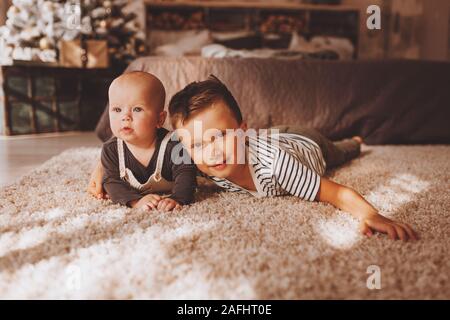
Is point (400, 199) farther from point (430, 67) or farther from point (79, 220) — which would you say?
point (430, 67)

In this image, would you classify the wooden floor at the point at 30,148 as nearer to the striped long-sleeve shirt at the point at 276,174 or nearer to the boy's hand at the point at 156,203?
the boy's hand at the point at 156,203

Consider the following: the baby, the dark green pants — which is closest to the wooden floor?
the baby

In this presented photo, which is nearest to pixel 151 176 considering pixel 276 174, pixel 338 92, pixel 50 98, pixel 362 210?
pixel 276 174

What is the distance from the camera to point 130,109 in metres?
0.83

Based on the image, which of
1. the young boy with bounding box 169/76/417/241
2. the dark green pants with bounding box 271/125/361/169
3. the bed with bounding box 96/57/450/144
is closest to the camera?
the young boy with bounding box 169/76/417/241

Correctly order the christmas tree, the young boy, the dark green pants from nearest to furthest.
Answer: the young boy, the dark green pants, the christmas tree

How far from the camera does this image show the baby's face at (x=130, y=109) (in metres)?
0.83

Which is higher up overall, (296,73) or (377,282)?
(296,73)

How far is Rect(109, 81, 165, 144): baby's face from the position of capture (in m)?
0.83

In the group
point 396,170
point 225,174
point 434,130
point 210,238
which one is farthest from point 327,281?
point 434,130

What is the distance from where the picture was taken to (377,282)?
0.55 m

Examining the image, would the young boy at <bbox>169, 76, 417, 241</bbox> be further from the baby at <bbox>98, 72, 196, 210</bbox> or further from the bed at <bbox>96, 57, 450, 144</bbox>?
the bed at <bbox>96, 57, 450, 144</bbox>

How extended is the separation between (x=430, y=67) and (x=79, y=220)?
5.83 ft

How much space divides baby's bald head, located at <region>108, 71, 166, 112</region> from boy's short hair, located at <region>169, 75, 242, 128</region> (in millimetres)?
49
